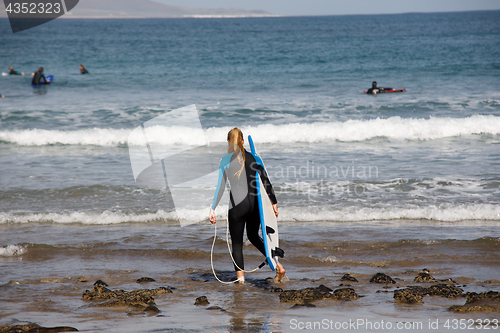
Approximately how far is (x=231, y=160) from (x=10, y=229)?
4.75 m

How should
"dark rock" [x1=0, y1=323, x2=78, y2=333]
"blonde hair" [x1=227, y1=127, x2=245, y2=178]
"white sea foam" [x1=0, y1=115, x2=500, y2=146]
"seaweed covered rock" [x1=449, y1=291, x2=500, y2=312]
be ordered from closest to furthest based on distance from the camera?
"dark rock" [x1=0, y1=323, x2=78, y2=333], "seaweed covered rock" [x1=449, y1=291, x2=500, y2=312], "blonde hair" [x1=227, y1=127, x2=245, y2=178], "white sea foam" [x1=0, y1=115, x2=500, y2=146]

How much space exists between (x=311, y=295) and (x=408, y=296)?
3.11ft

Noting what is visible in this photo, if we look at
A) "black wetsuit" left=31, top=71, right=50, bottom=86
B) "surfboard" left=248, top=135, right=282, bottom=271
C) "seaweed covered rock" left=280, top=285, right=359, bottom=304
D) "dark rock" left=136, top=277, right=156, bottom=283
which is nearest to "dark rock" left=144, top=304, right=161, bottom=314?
"dark rock" left=136, top=277, right=156, bottom=283

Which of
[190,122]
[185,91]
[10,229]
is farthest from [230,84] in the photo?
[10,229]

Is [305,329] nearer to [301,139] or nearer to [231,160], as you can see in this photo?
[231,160]

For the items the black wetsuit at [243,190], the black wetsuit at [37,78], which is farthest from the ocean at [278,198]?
the black wetsuit at [37,78]

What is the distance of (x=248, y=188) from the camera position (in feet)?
15.6

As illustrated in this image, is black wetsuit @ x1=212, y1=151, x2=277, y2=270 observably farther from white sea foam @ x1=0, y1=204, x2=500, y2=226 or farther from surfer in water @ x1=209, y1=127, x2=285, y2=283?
white sea foam @ x1=0, y1=204, x2=500, y2=226

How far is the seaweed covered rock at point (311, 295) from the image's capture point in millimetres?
4223

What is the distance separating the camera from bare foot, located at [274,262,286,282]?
488cm

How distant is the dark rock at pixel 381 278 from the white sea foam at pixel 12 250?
4895mm

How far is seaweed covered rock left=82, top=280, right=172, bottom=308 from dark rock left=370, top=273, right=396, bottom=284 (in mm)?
2323

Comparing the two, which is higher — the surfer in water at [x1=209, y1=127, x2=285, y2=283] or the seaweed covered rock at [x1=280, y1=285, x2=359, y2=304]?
the surfer in water at [x1=209, y1=127, x2=285, y2=283]

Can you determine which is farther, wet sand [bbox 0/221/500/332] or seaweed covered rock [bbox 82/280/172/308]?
seaweed covered rock [bbox 82/280/172/308]
